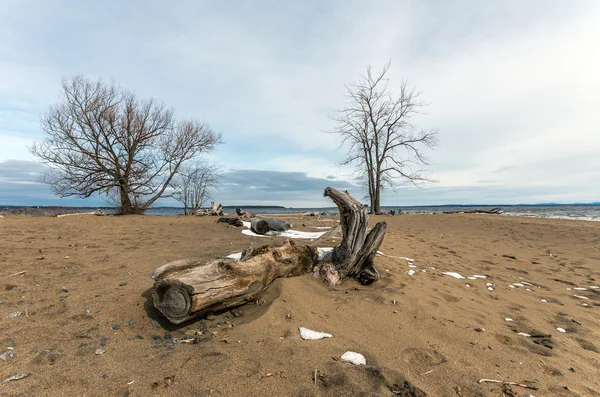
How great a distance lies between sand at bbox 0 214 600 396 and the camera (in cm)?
212

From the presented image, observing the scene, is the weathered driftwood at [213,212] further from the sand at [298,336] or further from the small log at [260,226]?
the sand at [298,336]

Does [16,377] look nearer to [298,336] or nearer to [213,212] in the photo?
[298,336]

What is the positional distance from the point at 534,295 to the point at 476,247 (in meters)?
3.90

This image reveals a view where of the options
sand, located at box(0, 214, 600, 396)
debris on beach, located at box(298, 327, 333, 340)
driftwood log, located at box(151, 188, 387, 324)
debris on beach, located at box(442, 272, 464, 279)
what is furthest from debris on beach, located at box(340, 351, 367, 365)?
debris on beach, located at box(442, 272, 464, 279)

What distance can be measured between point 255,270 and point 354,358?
4.97 feet

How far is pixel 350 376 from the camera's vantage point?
7.15 ft

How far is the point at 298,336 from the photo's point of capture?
274cm

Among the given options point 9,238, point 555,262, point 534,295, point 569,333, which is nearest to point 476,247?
point 555,262

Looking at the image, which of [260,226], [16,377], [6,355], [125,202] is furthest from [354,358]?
[125,202]

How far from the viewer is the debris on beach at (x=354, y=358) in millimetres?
2398

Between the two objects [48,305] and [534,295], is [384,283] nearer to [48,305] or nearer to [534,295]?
[534,295]

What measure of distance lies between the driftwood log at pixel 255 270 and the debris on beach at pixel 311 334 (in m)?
0.80

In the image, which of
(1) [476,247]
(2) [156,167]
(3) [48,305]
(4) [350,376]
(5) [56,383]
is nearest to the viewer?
(5) [56,383]

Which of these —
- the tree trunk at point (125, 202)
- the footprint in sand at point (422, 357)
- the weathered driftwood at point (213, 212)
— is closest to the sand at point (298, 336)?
the footprint in sand at point (422, 357)
